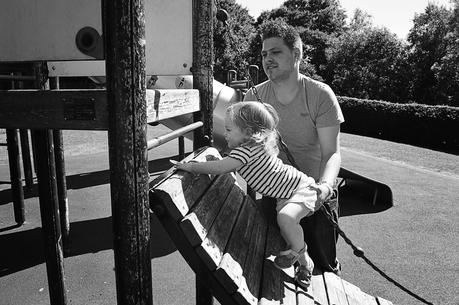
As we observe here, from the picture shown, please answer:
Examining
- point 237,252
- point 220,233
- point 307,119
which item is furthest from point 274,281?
point 307,119

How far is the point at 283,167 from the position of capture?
2.41 meters

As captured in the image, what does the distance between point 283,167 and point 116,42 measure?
131 centimetres

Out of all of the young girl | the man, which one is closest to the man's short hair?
the man

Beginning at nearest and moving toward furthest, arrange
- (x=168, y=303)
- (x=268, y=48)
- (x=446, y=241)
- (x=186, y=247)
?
(x=186, y=247) < (x=268, y=48) < (x=168, y=303) < (x=446, y=241)

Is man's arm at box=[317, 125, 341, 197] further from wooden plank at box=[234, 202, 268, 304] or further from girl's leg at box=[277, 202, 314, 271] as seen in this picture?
wooden plank at box=[234, 202, 268, 304]

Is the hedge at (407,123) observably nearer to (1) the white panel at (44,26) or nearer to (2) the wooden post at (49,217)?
(2) the wooden post at (49,217)

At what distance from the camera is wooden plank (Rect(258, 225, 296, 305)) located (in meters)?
1.94

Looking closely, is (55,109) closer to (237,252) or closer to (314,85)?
(237,252)

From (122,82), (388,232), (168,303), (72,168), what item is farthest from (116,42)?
(72,168)

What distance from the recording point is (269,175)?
93.5 inches

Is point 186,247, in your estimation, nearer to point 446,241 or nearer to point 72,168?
point 446,241

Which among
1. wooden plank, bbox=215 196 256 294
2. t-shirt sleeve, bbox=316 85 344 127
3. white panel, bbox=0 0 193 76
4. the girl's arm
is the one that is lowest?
wooden plank, bbox=215 196 256 294

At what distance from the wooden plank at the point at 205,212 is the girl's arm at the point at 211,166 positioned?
129mm

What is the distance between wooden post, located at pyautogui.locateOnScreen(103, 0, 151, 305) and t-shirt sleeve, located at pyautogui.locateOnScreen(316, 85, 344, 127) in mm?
1406
